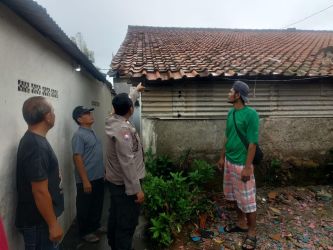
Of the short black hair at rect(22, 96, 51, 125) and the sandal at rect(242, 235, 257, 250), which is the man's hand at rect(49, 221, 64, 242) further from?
the sandal at rect(242, 235, 257, 250)

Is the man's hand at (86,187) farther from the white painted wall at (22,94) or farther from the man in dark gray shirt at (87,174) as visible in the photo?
the white painted wall at (22,94)

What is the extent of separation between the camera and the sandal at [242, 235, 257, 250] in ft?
13.6

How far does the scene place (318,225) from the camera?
4.95 metres

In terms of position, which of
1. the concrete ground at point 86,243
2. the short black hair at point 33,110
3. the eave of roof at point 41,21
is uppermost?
the eave of roof at point 41,21

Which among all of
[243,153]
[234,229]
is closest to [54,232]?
[243,153]

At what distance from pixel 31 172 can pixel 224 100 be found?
4517 mm

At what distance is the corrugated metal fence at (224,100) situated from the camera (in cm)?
622

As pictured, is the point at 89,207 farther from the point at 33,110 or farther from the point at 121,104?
the point at 33,110

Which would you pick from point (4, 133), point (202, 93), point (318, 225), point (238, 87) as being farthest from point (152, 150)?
point (4, 133)

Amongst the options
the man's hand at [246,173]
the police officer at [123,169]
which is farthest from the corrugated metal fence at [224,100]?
the police officer at [123,169]

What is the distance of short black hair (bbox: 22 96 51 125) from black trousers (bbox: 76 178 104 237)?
2020 millimetres

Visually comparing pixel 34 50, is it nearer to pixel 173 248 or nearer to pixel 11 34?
pixel 11 34

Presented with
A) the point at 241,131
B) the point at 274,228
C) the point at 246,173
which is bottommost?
the point at 274,228

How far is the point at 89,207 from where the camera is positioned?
15.3ft
